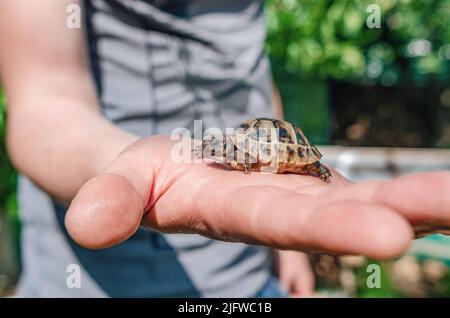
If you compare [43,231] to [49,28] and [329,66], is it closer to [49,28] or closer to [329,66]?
[49,28]

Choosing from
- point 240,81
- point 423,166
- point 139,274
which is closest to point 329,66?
point 423,166

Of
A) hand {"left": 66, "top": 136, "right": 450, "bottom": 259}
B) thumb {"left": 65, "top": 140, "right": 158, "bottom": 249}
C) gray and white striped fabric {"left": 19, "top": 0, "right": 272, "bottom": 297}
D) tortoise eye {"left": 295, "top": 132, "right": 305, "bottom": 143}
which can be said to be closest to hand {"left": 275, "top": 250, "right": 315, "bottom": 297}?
gray and white striped fabric {"left": 19, "top": 0, "right": 272, "bottom": 297}

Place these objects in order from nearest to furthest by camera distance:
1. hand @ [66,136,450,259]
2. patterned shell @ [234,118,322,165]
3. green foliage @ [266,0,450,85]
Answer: hand @ [66,136,450,259] → patterned shell @ [234,118,322,165] → green foliage @ [266,0,450,85]

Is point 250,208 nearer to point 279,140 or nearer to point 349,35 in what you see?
point 279,140

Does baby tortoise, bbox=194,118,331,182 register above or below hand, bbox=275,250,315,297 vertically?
above

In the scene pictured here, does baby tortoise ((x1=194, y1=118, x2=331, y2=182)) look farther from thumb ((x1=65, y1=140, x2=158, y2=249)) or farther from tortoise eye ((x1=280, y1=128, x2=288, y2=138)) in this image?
thumb ((x1=65, y1=140, x2=158, y2=249))

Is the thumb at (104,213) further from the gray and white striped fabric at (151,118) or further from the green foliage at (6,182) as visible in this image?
the green foliage at (6,182)

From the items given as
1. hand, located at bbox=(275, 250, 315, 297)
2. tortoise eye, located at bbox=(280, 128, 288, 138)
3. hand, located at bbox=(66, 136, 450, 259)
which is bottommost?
hand, located at bbox=(275, 250, 315, 297)

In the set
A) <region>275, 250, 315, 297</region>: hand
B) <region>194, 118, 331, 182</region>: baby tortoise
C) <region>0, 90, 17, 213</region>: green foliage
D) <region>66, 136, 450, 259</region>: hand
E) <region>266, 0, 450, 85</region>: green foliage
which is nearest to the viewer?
<region>66, 136, 450, 259</region>: hand
